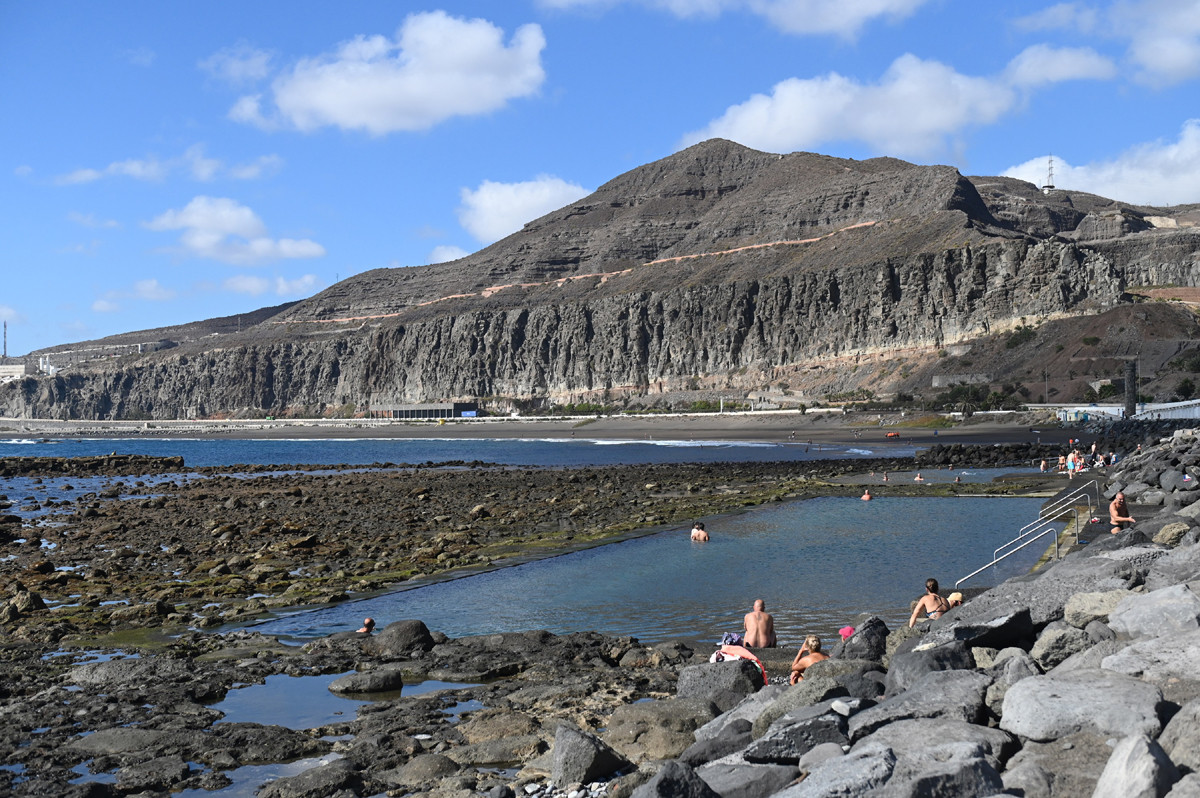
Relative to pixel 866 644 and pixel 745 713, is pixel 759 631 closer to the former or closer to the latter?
pixel 866 644

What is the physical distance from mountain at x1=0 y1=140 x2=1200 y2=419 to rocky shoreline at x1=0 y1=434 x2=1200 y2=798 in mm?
85521

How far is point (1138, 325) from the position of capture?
9312cm

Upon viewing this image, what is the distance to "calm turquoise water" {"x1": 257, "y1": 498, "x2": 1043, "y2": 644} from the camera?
55.6ft

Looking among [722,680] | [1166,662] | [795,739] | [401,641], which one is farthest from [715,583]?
[1166,662]

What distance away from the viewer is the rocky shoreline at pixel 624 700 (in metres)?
6.29

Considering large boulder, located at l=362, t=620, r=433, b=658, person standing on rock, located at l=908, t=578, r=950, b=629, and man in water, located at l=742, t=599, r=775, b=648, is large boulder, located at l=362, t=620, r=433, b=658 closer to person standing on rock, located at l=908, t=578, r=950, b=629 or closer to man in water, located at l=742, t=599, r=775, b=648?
man in water, located at l=742, t=599, r=775, b=648

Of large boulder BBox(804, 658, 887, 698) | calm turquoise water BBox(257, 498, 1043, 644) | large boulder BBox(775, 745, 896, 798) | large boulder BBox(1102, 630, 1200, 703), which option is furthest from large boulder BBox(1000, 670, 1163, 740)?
calm turquoise water BBox(257, 498, 1043, 644)

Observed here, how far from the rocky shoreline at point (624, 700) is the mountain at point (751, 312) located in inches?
3367

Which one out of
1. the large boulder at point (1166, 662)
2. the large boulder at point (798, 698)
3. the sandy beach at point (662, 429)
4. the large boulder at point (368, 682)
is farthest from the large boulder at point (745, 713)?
the sandy beach at point (662, 429)

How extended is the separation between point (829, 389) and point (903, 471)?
67.4 m

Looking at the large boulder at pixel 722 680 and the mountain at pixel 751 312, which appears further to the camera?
the mountain at pixel 751 312

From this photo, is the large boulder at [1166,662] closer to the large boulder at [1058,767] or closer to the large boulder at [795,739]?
the large boulder at [1058,767]

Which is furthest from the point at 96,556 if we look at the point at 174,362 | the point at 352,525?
the point at 174,362

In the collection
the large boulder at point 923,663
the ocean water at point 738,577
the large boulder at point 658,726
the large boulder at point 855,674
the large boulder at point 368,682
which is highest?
the large boulder at point 923,663
